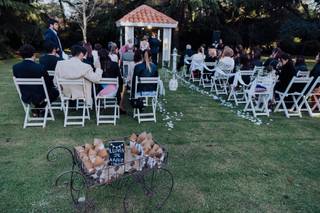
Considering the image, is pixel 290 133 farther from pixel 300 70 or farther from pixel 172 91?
pixel 172 91

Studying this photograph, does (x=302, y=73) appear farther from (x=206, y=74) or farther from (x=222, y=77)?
(x=206, y=74)

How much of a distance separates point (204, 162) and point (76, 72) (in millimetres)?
2680

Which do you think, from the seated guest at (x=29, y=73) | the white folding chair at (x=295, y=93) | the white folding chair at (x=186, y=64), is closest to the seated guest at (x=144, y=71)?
the seated guest at (x=29, y=73)

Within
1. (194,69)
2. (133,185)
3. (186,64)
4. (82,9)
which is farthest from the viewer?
(82,9)

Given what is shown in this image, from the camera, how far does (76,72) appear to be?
4.82 meters

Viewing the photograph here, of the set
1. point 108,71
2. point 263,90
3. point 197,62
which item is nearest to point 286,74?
point 263,90

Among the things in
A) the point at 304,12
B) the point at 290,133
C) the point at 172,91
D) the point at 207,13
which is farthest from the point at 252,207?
the point at 304,12

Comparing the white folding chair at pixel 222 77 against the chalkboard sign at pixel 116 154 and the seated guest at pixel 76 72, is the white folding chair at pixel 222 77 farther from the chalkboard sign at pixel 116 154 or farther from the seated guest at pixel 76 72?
the chalkboard sign at pixel 116 154

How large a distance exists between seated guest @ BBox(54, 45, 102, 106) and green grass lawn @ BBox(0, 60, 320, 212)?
2.17 feet

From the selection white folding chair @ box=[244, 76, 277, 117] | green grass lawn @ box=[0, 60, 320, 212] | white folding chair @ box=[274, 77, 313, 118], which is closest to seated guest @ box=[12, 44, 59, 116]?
green grass lawn @ box=[0, 60, 320, 212]

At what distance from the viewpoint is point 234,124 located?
5.60 metres

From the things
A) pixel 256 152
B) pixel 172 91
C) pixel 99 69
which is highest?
pixel 99 69

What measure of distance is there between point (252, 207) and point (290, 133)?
2780 millimetres

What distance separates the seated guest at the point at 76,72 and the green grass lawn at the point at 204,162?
2.17ft
